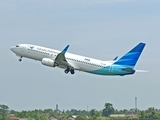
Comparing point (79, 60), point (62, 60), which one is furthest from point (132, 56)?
point (62, 60)

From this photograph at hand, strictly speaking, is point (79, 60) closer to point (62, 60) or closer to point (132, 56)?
point (62, 60)

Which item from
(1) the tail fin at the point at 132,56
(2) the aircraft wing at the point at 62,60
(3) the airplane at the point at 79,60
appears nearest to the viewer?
(3) the airplane at the point at 79,60

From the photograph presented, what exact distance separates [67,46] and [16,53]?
1544 centimetres

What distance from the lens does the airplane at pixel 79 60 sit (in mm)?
180750

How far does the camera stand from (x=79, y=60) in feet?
604

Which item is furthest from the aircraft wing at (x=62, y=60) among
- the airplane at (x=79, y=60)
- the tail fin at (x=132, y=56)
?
the tail fin at (x=132, y=56)

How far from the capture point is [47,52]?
611 ft

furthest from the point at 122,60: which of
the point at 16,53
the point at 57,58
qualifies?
the point at 16,53

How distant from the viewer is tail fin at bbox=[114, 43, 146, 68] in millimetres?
181125

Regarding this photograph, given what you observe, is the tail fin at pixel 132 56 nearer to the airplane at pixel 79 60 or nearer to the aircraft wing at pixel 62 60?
the airplane at pixel 79 60

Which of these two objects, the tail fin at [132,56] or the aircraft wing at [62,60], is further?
the aircraft wing at [62,60]

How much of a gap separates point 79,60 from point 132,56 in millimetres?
12528

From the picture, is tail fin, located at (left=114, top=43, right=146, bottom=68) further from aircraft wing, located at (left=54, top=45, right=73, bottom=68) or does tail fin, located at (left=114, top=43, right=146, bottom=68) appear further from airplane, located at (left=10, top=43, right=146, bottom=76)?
aircraft wing, located at (left=54, top=45, right=73, bottom=68)

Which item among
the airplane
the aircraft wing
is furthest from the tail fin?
the aircraft wing
